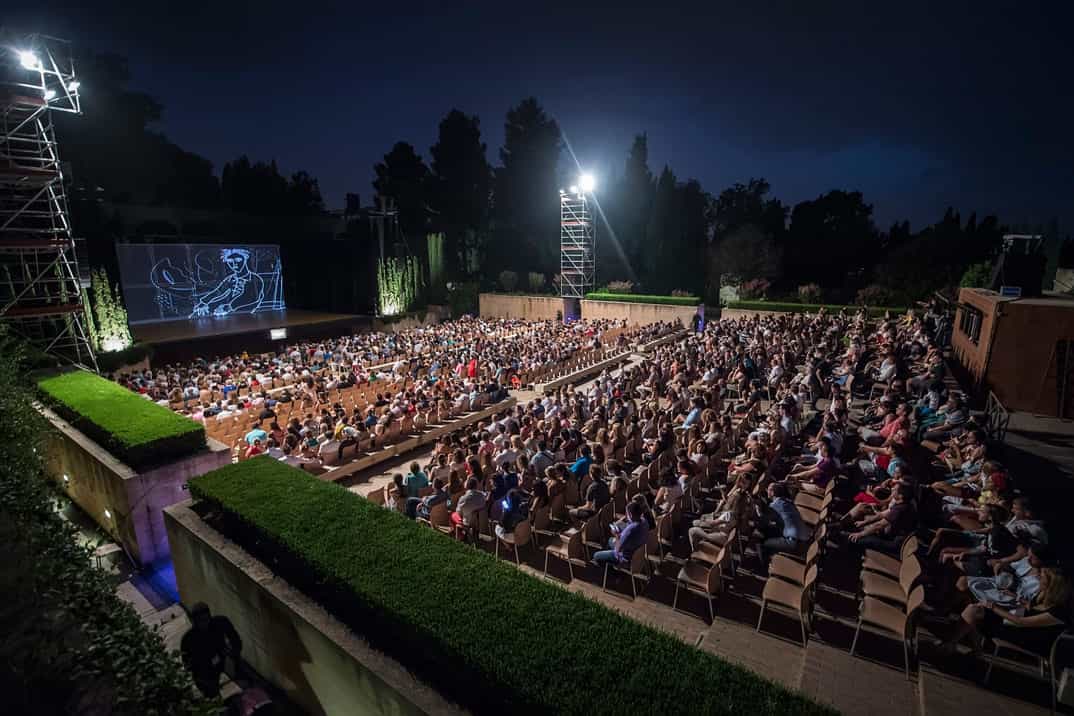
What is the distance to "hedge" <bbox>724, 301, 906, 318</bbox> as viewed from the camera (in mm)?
22250

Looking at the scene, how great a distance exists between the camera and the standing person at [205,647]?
13.7 feet

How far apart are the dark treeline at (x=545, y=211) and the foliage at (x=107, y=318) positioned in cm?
609

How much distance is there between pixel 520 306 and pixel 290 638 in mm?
31324

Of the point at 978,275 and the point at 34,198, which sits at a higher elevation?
the point at 34,198

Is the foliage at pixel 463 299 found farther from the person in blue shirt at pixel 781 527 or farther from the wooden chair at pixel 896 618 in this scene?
the wooden chair at pixel 896 618

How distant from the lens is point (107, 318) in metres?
20.5

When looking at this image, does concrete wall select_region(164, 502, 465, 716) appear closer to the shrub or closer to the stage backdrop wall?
the stage backdrop wall

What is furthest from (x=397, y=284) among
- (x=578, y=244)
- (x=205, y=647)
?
(x=205, y=647)

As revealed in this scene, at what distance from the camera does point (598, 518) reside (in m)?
6.06

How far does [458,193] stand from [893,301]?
1313 inches

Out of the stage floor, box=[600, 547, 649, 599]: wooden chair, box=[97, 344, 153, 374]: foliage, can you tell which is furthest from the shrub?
box=[97, 344, 153, 374]: foliage

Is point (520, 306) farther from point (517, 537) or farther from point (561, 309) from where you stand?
A: point (517, 537)

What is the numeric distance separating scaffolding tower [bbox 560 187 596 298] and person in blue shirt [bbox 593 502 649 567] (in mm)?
27987

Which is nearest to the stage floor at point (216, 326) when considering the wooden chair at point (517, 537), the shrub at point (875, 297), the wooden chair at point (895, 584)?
the wooden chair at point (517, 537)
